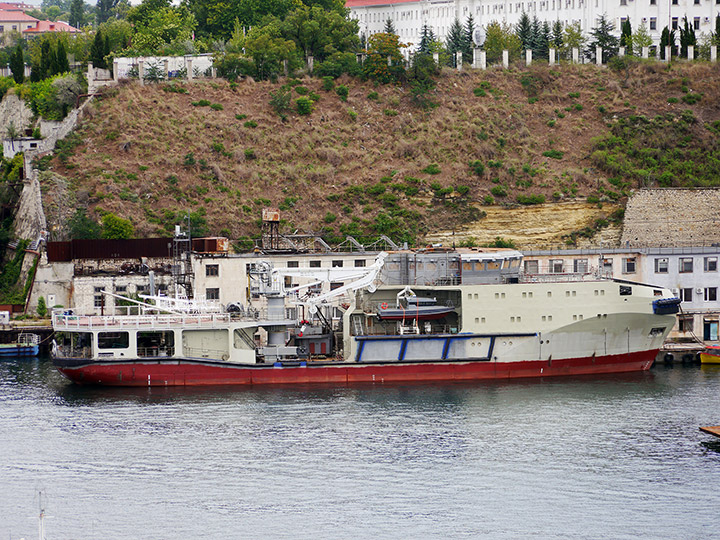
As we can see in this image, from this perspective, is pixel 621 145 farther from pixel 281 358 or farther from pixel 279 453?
pixel 279 453

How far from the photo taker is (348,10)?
128 m

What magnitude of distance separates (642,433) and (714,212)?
42.4 m

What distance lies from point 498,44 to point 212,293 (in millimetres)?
52913

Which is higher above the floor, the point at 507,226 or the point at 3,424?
the point at 507,226

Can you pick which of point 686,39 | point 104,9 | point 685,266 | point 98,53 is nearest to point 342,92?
point 98,53

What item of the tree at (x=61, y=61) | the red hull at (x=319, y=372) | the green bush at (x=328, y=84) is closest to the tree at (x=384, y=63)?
the green bush at (x=328, y=84)

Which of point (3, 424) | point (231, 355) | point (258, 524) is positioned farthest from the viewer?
point (231, 355)

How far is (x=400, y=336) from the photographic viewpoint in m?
64.5

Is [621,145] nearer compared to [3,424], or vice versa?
[3,424]

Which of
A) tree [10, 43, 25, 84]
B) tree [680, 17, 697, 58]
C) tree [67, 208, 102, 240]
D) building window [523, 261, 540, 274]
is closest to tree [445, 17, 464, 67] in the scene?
tree [680, 17, 697, 58]

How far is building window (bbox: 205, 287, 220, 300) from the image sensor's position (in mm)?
74812

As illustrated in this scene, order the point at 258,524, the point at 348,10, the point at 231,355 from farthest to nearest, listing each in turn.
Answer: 1. the point at 348,10
2. the point at 231,355
3. the point at 258,524

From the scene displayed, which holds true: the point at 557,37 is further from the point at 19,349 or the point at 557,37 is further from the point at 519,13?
the point at 19,349

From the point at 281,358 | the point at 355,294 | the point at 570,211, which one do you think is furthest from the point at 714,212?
the point at 281,358
